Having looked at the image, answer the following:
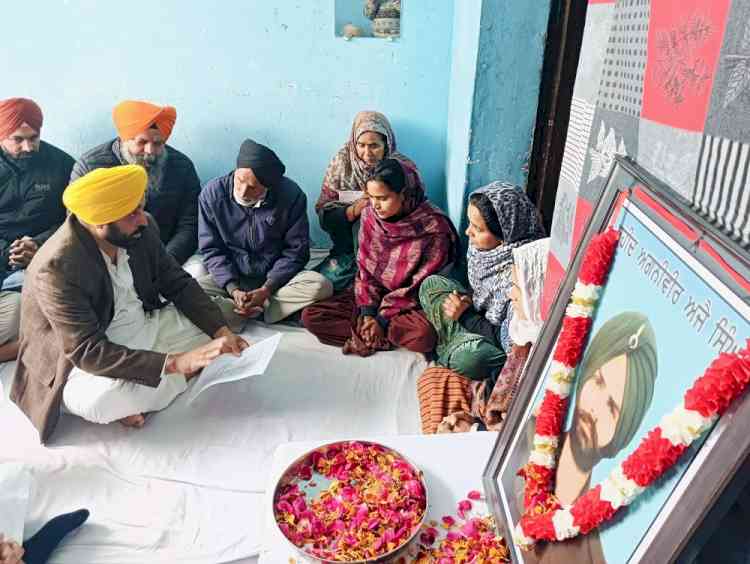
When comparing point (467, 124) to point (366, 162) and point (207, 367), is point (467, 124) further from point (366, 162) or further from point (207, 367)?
point (207, 367)

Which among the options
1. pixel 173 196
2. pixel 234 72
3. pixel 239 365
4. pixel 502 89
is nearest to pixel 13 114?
pixel 173 196

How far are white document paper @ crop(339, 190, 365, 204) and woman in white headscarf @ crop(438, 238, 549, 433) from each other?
1.30m

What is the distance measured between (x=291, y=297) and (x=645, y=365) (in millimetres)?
2037

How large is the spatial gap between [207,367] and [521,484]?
132 cm

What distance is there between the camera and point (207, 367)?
6.16 feet

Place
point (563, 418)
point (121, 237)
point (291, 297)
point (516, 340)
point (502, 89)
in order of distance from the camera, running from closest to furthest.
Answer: point (563, 418), point (516, 340), point (121, 237), point (502, 89), point (291, 297)

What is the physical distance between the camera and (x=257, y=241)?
8.54ft

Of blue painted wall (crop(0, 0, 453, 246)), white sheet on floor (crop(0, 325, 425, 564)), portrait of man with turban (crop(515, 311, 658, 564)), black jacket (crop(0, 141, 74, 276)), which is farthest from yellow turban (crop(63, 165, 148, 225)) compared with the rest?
portrait of man with turban (crop(515, 311, 658, 564))

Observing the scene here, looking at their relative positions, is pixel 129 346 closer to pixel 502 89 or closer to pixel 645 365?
pixel 502 89

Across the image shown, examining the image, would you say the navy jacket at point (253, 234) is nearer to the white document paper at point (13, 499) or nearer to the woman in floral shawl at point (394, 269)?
the woman in floral shawl at point (394, 269)

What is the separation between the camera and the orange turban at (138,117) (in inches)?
106

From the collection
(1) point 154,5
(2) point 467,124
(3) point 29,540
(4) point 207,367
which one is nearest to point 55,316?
(4) point 207,367

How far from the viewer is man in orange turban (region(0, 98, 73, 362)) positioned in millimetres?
2516

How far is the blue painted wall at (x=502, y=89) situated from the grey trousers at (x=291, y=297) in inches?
27.5
